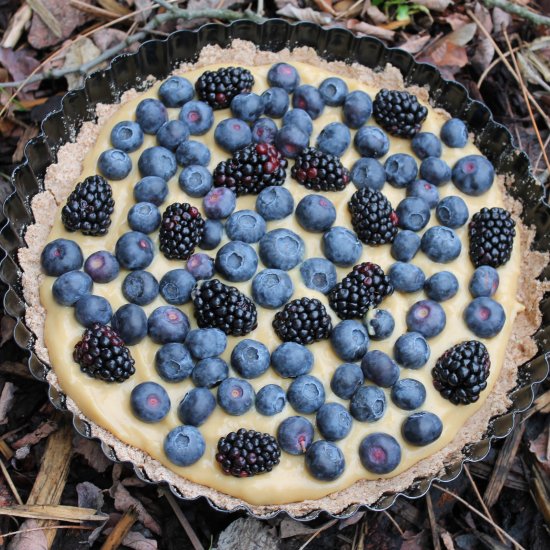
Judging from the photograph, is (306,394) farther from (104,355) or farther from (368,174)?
(368,174)

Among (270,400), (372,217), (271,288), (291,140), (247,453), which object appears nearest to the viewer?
(247,453)

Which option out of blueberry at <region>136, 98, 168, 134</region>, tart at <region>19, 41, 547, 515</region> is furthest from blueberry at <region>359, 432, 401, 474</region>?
blueberry at <region>136, 98, 168, 134</region>

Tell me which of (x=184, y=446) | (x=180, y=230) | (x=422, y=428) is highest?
(x=180, y=230)

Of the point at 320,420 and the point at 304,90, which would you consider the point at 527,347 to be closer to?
the point at 320,420

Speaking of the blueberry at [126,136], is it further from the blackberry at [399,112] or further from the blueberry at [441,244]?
the blueberry at [441,244]

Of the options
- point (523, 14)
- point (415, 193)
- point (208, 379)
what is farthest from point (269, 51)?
point (208, 379)

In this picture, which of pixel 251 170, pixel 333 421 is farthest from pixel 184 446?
pixel 251 170

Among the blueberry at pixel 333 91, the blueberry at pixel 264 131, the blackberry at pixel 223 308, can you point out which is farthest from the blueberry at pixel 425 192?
the blackberry at pixel 223 308
